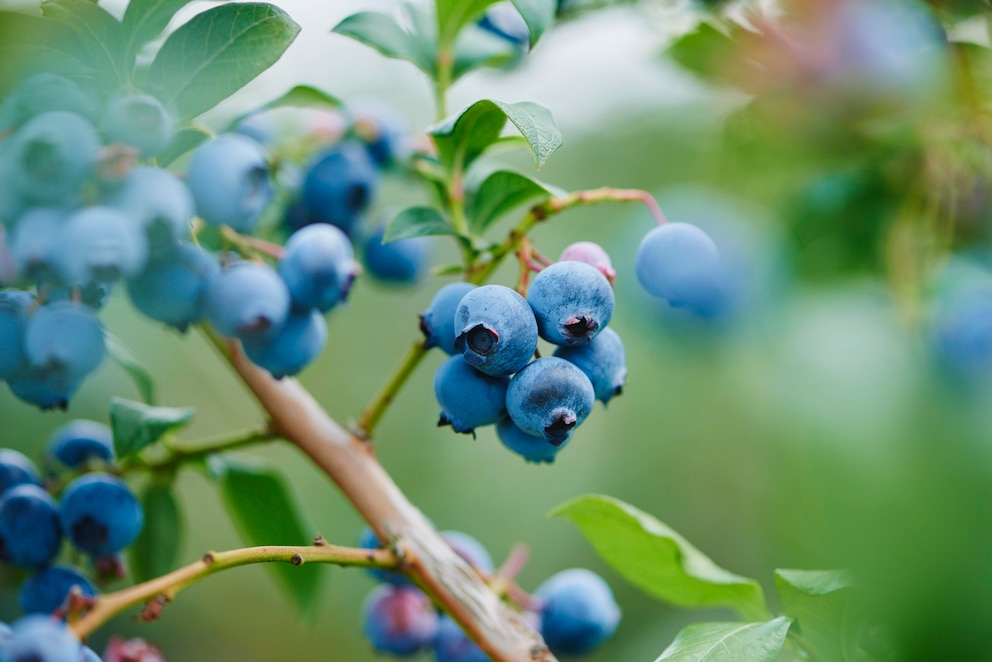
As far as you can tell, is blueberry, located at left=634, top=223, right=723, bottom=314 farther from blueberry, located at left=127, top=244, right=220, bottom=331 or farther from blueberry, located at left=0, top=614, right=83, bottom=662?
blueberry, located at left=0, top=614, right=83, bottom=662

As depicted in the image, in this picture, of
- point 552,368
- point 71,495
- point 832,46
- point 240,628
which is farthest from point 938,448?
point 240,628

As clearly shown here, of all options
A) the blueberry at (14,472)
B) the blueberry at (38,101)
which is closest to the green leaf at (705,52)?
the blueberry at (38,101)

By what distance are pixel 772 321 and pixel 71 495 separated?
861 millimetres

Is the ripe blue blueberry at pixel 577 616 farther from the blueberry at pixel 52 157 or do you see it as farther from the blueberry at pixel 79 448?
the blueberry at pixel 52 157

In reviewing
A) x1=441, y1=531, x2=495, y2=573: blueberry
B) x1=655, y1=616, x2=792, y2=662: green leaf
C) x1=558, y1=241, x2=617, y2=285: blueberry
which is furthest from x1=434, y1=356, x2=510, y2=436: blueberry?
x1=441, y1=531, x2=495, y2=573: blueberry

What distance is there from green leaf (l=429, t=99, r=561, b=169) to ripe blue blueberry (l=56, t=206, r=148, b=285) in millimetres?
252

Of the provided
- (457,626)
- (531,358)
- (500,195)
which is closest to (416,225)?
(500,195)

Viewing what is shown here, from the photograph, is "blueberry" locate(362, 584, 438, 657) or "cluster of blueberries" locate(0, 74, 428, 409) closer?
"cluster of blueberries" locate(0, 74, 428, 409)

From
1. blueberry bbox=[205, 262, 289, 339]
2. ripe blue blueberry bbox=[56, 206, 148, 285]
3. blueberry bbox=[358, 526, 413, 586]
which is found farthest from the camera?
blueberry bbox=[358, 526, 413, 586]

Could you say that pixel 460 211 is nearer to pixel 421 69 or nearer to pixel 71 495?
pixel 421 69

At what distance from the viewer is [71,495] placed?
80cm

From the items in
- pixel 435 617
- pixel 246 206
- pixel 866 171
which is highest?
pixel 866 171

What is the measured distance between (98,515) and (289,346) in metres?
0.24

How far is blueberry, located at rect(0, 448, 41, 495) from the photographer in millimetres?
818
